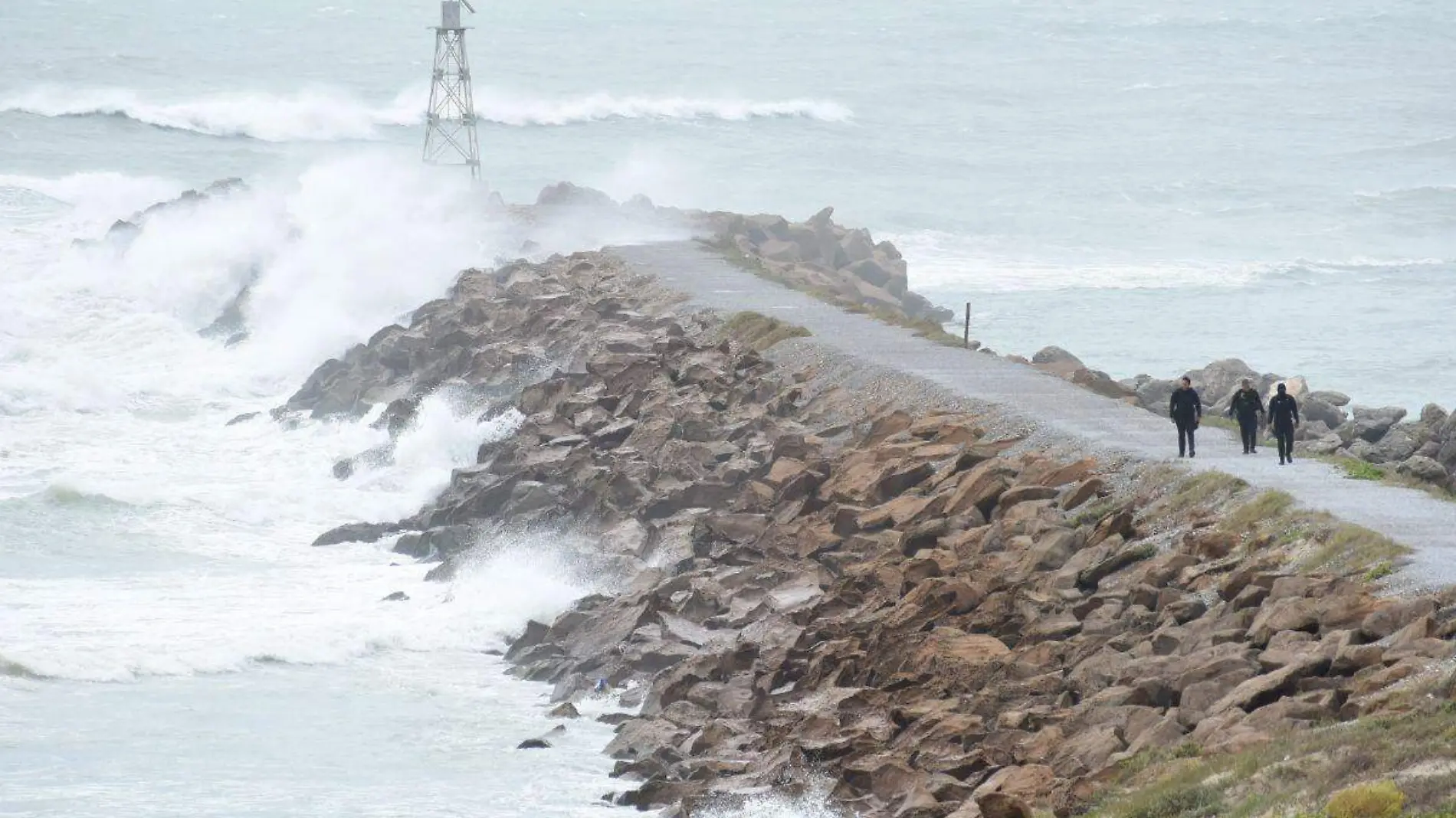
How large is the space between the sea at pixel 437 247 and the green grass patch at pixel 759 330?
144 inches

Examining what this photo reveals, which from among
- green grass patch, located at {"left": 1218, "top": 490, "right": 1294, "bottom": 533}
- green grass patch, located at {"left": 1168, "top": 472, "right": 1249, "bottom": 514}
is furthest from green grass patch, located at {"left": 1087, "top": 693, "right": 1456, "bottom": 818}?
green grass patch, located at {"left": 1168, "top": 472, "right": 1249, "bottom": 514}

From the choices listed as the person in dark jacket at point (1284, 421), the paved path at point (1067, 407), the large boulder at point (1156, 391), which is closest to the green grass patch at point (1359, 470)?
the paved path at point (1067, 407)

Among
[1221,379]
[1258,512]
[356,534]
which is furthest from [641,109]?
[1258,512]

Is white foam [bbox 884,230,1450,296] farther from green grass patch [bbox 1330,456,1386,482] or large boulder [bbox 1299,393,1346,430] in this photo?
green grass patch [bbox 1330,456,1386,482]

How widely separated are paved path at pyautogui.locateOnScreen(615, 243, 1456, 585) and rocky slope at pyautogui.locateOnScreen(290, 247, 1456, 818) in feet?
2.27

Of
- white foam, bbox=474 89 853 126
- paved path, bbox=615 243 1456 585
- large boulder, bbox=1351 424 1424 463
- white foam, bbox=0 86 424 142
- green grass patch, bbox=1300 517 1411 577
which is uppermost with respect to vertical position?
white foam, bbox=474 89 853 126

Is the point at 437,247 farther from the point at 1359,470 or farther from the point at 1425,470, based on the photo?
the point at 1359,470

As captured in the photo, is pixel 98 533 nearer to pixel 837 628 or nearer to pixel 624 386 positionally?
pixel 624 386

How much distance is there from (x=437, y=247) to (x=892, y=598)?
27.6m

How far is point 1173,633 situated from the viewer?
16844mm

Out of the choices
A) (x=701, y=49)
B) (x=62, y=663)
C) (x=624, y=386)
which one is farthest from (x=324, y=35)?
(x=62, y=663)

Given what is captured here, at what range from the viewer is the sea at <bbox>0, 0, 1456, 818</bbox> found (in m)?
21.3

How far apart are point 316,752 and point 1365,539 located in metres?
9.24

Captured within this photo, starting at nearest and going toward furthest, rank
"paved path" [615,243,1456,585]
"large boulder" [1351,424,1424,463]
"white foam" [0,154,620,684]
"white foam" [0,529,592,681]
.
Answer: "paved path" [615,243,1456,585], "white foam" [0,529,592,681], "white foam" [0,154,620,684], "large boulder" [1351,424,1424,463]
